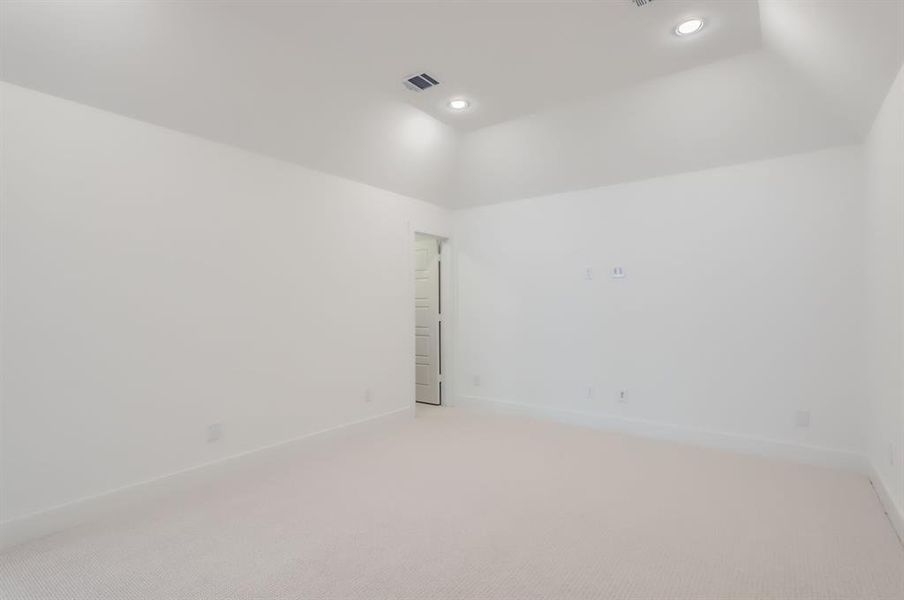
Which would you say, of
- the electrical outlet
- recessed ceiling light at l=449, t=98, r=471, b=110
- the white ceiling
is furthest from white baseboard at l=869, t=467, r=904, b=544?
the electrical outlet

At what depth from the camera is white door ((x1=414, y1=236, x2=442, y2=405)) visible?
5.73 meters

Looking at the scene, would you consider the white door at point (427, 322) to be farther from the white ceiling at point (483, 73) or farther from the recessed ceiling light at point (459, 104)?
the recessed ceiling light at point (459, 104)

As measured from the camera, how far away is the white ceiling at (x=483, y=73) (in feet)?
7.87

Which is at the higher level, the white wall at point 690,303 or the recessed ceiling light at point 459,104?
the recessed ceiling light at point 459,104

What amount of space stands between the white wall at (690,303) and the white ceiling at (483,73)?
366mm

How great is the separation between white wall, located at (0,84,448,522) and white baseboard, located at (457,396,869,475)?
77.9 inches

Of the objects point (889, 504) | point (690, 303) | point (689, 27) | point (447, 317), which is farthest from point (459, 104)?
point (889, 504)

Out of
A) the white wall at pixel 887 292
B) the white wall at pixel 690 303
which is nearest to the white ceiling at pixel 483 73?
the white wall at pixel 887 292

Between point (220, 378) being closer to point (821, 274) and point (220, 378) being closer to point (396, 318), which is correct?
point (396, 318)

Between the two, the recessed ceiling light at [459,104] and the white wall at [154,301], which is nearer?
the white wall at [154,301]

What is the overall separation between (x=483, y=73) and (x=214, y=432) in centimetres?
333

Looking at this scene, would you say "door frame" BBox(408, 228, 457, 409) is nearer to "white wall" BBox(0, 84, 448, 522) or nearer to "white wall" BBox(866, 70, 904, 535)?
"white wall" BBox(0, 84, 448, 522)

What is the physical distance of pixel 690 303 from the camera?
4.16 metres

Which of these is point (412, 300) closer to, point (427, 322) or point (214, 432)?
point (427, 322)
